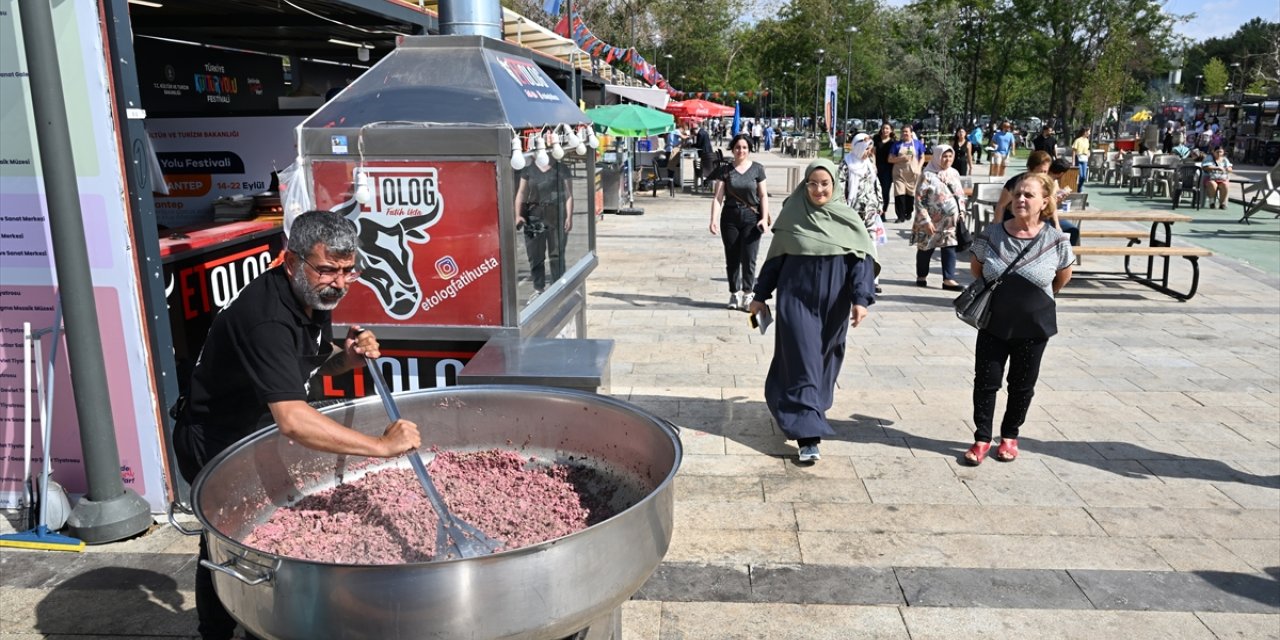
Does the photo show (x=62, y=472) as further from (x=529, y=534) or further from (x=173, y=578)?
(x=529, y=534)

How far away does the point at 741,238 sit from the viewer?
881 cm

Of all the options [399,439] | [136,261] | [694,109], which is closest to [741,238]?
[136,261]

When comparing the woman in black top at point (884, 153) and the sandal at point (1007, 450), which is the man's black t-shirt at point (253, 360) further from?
the woman in black top at point (884, 153)

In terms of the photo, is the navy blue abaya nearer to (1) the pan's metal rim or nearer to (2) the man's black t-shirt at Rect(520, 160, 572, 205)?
(2) the man's black t-shirt at Rect(520, 160, 572, 205)

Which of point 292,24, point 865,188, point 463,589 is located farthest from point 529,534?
point 865,188

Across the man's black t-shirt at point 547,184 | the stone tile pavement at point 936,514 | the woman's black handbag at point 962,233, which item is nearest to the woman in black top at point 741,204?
the stone tile pavement at point 936,514

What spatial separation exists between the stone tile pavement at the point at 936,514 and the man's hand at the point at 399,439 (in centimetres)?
162

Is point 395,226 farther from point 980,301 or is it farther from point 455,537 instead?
point 980,301

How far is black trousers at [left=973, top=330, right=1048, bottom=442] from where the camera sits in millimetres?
5023

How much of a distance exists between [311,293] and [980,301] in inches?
146

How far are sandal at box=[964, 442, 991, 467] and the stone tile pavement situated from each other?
0.33 feet

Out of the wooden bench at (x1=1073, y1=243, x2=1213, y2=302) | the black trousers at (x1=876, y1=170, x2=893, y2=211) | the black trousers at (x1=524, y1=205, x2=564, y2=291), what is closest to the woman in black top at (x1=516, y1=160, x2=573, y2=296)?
the black trousers at (x1=524, y1=205, x2=564, y2=291)

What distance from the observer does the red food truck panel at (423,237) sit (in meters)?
4.25

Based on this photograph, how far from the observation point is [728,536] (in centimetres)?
430
